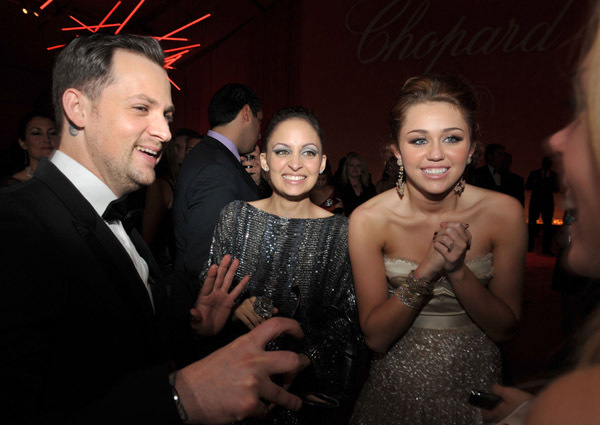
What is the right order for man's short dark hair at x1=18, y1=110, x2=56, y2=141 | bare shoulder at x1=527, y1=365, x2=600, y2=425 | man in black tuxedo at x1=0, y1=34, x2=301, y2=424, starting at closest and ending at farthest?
1. bare shoulder at x1=527, y1=365, x2=600, y2=425
2. man in black tuxedo at x1=0, y1=34, x2=301, y2=424
3. man's short dark hair at x1=18, y1=110, x2=56, y2=141

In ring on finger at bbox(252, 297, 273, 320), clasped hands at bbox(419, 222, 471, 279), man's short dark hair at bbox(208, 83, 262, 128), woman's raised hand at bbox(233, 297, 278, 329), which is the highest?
man's short dark hair at bbox(208, 83, 262, 128)


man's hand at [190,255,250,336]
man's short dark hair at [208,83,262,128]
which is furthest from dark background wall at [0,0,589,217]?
man's hand at [190,255,250,336]

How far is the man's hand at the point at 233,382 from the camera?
0.81m

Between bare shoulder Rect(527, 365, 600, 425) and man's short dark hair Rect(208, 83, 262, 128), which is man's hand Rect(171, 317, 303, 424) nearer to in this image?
bare shoulder Rect(527, 365, 600, 425)

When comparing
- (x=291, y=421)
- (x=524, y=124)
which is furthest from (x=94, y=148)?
(x=524, y=124)

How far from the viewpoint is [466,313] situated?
1616mm

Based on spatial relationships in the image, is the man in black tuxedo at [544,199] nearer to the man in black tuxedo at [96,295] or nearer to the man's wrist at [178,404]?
the man in black tuxedo at [96,295]

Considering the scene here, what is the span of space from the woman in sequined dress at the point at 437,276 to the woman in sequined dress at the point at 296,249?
0.14 metres

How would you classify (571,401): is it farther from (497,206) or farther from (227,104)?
(227,104)

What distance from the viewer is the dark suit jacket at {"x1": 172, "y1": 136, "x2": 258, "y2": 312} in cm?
208

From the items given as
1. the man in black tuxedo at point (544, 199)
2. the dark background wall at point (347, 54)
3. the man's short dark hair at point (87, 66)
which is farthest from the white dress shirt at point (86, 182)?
the man in black tuxedo at point (544, 199)

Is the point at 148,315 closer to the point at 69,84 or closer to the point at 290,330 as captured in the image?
the point at 290,330

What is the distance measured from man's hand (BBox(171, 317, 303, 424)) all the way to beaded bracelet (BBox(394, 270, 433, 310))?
0.68 m

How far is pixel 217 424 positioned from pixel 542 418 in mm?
606
